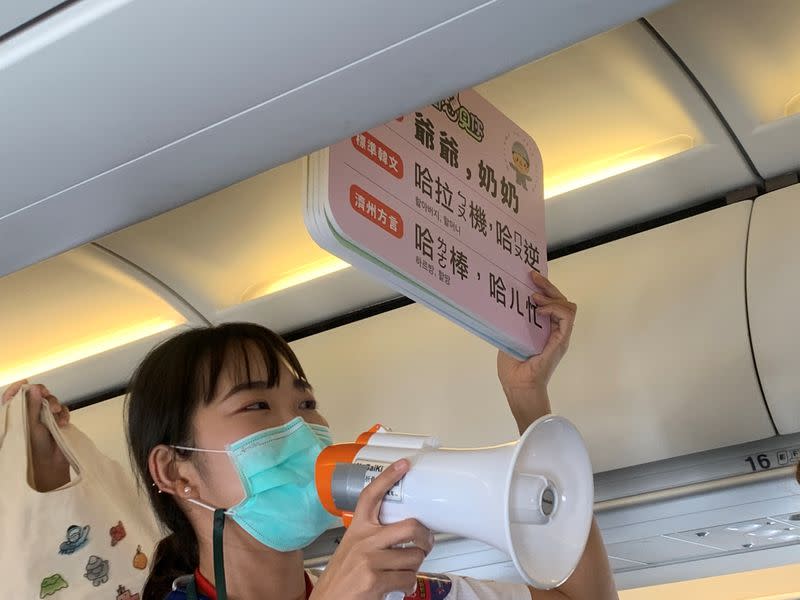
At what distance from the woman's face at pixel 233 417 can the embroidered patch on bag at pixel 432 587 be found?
41cm

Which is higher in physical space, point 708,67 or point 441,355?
point 708,67

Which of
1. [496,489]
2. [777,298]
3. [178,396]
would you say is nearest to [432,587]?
[178,396]

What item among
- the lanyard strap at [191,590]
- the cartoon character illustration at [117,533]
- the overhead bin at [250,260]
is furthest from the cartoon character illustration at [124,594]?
the overhead bin at [250,260]

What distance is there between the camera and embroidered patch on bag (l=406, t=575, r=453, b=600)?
2.15 metres

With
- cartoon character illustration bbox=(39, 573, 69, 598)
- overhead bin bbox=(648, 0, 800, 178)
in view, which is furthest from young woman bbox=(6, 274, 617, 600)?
overhead bin bbox=(648, 0, 800, 178)

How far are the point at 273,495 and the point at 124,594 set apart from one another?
0.55 meters

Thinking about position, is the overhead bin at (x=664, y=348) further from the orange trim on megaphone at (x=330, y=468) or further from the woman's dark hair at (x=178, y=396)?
the orange trim on megaphone at (x=330, y=468)

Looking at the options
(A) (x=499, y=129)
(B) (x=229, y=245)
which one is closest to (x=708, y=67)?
(A) (x=499, y=129)

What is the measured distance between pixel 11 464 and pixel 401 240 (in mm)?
1241

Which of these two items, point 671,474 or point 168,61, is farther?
point 671,474

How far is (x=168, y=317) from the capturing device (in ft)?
10.8

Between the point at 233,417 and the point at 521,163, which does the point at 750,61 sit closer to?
the point at 521,163

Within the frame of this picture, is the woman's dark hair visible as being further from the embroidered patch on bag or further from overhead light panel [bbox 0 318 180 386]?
overhead light panel [bbox 0 318 180 386]

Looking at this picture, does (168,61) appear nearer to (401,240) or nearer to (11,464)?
(401,240)
